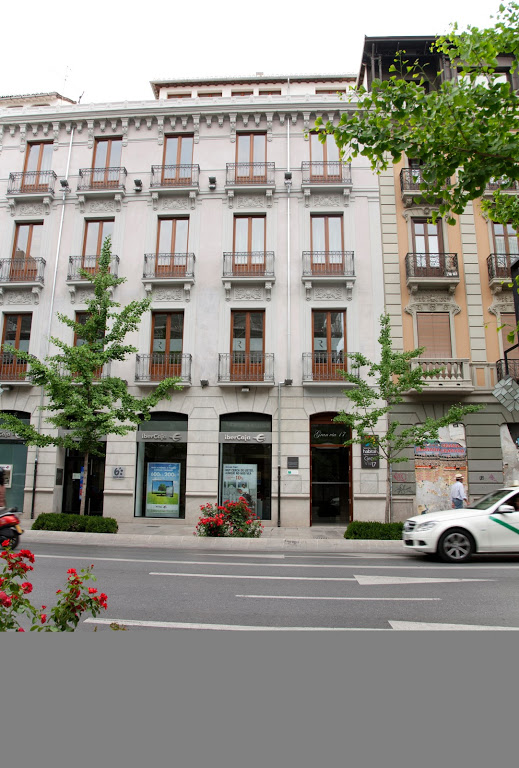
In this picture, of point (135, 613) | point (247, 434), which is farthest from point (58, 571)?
point (247, 434)

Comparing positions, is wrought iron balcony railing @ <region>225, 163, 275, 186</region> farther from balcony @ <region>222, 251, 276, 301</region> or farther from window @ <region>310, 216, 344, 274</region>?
balcony @ <region>222, 251, 276, 301</region>

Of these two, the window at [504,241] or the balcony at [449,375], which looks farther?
the window at [504,241]

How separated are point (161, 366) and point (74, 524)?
24.4 ft

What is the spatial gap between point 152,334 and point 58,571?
13.5 meters

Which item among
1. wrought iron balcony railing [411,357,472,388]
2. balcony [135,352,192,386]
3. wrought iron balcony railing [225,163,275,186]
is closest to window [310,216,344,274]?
wrought iron balcony railing [225,163,275,186]

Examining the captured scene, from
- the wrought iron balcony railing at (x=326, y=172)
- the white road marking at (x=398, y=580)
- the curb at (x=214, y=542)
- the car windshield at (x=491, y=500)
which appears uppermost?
the wrought iron balcony railing at (x=326, y=172)

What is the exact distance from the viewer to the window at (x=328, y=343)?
66.6ft

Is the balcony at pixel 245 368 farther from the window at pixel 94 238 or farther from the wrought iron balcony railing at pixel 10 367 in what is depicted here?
the wrought iron balcony railing at pixel 10 367

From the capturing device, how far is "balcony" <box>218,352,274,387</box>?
20203 mm

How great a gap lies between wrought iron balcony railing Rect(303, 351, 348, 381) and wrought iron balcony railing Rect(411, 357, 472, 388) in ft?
8.95

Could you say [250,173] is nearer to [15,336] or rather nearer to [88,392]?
[15,336]

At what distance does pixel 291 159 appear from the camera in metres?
22.5

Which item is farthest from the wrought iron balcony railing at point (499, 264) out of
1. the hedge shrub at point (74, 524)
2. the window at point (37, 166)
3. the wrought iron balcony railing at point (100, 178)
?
the window at point (37, 166)

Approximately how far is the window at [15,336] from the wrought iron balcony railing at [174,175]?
7.91 meters
